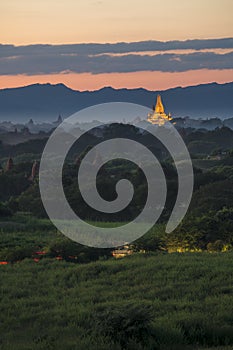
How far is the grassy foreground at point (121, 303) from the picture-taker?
12.6 m

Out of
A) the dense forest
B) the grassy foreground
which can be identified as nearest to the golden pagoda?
the dense forest

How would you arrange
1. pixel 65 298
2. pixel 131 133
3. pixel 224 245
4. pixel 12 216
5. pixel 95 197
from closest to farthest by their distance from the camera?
pixel 65 298
pixel 224 245
pixel 12 216
pixel 95 197
pixel 131 133

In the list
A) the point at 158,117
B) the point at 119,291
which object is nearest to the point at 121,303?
the point at 119,291

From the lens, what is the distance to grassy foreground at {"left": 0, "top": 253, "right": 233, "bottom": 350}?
12617 mm

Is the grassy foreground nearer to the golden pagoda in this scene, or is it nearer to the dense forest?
the dense forest

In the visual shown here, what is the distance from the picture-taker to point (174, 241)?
30.0 meters

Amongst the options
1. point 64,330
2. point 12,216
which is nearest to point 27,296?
point 64,330

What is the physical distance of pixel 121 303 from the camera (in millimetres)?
15789

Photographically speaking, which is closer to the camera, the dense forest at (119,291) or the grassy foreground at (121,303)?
the grassy foreground at (121,303)

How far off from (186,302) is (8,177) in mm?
51503

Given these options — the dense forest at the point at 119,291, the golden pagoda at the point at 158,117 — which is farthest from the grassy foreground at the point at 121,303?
the golden pagoda at the point at 158,117

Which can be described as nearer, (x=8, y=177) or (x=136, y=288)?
(x=136, y=288)

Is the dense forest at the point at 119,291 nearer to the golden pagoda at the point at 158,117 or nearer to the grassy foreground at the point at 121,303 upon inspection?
the grassy foreground at the point at 121,303

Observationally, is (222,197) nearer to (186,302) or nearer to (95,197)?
(95,197)
